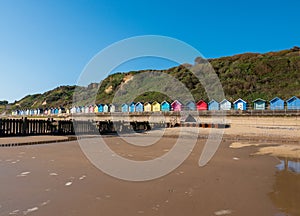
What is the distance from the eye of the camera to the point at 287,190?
5535 millimetres

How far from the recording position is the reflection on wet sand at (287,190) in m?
4.50

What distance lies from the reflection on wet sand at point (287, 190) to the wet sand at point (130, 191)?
14 centimetres

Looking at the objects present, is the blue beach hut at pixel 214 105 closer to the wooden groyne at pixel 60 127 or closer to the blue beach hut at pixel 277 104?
the blue beach hut at pixel 277 104

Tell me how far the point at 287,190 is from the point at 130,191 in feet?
10.9

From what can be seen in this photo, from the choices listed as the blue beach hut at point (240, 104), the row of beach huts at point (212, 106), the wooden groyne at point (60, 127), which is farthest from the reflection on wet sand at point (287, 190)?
the blue beach hut at point (240, 104)

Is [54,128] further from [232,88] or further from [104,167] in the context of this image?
[232,88]

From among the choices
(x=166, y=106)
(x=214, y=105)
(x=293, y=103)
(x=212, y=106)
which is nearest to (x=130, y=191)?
(x=293, y=103)

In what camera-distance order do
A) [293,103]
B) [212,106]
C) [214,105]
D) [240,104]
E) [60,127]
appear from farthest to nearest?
[212,106] < [214,105] < [240,104] < [293,103] < [60,127]

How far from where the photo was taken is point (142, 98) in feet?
266

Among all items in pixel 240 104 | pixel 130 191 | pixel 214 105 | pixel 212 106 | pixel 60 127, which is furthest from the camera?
pixel 212 106

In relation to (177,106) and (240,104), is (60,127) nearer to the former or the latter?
(240,104)

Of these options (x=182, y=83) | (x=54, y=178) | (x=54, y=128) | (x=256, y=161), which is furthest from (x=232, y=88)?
(x=54, y=178)

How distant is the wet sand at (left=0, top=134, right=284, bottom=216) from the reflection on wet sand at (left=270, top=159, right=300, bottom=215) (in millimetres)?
140

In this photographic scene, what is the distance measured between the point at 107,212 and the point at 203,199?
186 centimetres
